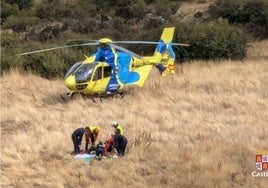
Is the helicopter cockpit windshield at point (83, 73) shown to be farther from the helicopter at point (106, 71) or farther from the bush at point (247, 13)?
the bush at point (247, 13)

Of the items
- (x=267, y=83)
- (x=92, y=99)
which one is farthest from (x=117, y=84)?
(x=267, y=83)

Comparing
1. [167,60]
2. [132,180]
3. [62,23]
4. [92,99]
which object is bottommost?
[132,180]

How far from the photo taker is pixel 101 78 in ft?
63.9

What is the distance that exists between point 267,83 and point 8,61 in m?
13.4

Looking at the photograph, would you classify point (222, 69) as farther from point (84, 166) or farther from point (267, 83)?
point (84, 166)

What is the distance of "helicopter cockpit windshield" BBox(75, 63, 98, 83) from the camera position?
61.6 ft

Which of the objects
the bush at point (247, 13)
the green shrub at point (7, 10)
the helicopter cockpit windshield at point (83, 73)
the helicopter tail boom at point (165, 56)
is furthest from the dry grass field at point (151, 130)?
the green shrub at point (7, 10)

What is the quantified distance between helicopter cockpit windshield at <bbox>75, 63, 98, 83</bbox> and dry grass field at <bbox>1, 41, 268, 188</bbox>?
0.86 meters

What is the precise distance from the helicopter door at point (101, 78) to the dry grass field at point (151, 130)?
535 mm

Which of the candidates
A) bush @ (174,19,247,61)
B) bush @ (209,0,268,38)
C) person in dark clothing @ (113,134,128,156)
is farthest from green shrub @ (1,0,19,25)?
person in dark clothing @ (113,134,128,156)

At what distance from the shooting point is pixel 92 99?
19.4m

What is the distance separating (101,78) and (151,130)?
5264 mm

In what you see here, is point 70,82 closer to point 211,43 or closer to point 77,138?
point 77,138

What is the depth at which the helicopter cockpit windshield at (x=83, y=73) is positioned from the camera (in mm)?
18766
